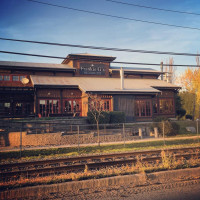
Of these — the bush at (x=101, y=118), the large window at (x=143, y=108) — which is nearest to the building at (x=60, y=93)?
the large window at (x=143, y=108)

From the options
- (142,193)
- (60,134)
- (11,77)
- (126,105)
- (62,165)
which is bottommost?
(62,165)

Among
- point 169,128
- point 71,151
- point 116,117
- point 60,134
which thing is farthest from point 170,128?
point 60,134

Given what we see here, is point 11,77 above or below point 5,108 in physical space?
above

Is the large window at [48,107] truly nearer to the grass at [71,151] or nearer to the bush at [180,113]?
the grass at [71,151]

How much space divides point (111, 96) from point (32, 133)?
37.5ft

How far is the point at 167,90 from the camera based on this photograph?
31.5 metres

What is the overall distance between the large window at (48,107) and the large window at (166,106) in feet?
54.9

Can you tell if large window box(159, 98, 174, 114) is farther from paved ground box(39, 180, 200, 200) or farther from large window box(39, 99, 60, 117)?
paved ground box(39, 180, 200, 200)

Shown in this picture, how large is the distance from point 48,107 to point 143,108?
13248mm

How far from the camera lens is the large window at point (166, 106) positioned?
31106 millimetres

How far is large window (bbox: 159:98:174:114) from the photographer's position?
31106 millimetres

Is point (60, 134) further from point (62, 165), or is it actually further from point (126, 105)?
point (126, 105)

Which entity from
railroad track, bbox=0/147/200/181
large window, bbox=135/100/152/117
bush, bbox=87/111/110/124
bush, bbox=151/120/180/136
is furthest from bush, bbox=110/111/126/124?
railroad track, bbox=0/147/200/181

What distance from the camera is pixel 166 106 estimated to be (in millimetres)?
31297
